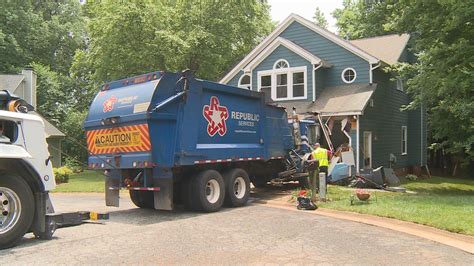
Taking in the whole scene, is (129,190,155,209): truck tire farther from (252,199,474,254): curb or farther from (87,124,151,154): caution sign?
(252,199,474,254): curb

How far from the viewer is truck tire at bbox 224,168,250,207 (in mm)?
13094

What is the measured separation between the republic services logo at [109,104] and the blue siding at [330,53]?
46.2 ft

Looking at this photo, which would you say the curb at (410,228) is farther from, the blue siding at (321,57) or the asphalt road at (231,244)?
the blue siding at (321,57)

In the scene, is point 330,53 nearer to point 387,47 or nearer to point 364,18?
point 387,47

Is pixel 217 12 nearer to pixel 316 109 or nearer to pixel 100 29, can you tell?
pixel 100 29

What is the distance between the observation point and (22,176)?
827 cm

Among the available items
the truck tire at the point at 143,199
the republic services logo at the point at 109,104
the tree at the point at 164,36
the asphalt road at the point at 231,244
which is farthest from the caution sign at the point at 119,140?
the tree at the point at 164,36

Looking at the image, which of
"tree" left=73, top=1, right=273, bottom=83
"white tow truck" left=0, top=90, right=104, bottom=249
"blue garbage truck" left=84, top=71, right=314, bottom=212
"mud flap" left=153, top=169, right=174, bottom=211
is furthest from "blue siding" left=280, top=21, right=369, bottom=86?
"white tow truck" left=0, top=90, right=104, bottom=249

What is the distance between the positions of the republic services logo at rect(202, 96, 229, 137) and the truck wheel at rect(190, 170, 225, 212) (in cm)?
109

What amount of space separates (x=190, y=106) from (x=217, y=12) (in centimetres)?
1789

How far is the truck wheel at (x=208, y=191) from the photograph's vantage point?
39.5 ft

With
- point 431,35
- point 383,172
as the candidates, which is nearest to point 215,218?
point 383,172

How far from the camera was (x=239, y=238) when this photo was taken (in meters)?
8.86

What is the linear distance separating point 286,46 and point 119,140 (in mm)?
13996
